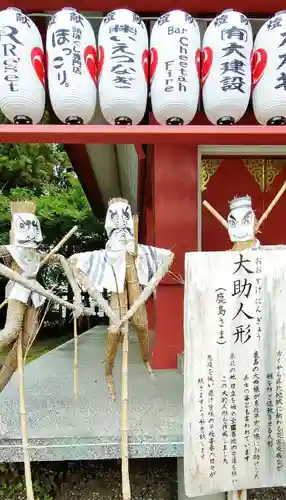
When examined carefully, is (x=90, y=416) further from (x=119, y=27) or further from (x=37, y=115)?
(x=119, y=27)

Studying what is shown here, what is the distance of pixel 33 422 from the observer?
3.27 meters

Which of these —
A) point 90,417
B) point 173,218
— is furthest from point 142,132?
point 90,417

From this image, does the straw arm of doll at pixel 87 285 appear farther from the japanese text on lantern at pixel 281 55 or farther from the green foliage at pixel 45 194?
the green foliage at pixel 45 194

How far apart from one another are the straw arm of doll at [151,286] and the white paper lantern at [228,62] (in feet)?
4.01

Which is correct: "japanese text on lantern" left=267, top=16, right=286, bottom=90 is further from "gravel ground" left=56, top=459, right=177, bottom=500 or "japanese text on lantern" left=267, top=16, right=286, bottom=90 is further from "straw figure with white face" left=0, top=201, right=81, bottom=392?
"gravel ground" left=56, top=459, right=177, bottom=500

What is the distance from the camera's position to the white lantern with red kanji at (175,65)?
3.18 meters

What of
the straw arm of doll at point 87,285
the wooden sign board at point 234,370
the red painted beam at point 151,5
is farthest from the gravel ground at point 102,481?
the red painted beam at point 151,5

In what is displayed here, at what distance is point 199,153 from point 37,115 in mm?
2285

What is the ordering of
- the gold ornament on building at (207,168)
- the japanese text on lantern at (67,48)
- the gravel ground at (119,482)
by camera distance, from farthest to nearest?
the gold ornament on building at (207,168), the gravel ground at (119,482), the japanese text on lantern at (67,48)

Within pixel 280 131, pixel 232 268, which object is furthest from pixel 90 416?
pixel 280 131

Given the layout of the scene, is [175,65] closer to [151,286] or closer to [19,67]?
[19,67]

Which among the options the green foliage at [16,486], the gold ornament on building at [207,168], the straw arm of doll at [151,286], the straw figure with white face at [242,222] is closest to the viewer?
the straw arm of doll at [151,286]

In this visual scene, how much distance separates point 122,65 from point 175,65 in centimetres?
39

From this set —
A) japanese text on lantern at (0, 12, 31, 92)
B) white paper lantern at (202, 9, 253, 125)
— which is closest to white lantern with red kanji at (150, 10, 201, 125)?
white paper lantern at (202, 9, 253, 125)
